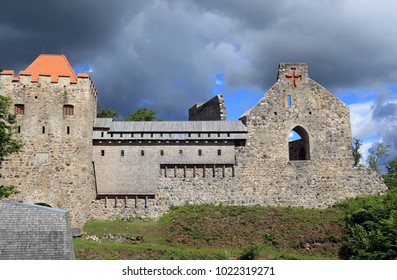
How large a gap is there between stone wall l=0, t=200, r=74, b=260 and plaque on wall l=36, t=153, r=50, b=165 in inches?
516

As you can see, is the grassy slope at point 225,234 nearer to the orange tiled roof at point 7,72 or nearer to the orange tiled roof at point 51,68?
the orange tiled roof at point 51,68

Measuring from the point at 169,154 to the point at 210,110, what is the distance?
8470mm

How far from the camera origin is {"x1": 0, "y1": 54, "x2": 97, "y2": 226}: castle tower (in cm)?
2959

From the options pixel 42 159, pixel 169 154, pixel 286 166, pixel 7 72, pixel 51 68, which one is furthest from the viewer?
pixel 286 166

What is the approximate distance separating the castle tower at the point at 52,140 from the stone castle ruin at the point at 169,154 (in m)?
0.06

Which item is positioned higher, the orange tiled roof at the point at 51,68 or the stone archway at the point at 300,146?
the orange tiled roof at the point at 51,68

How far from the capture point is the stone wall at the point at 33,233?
16344 mm

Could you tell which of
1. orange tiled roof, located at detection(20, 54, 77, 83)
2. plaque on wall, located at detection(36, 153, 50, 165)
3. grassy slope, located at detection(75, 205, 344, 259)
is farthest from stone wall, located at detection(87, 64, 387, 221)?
orange tiled roof, located at detection(20, 54, 77, 83)

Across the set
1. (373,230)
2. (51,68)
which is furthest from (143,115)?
(373,230)

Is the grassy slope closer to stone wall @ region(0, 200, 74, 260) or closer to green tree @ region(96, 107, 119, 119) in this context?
stone wall @ region(0, 200, 74, 260)

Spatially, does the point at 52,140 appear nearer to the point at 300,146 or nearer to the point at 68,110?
the point at 68,110

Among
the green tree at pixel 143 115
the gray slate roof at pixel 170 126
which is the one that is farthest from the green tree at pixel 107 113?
the gray slate roof at pixel 170 126

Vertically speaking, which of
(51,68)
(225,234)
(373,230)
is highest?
(51,68)

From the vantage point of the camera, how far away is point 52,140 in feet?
99.0
